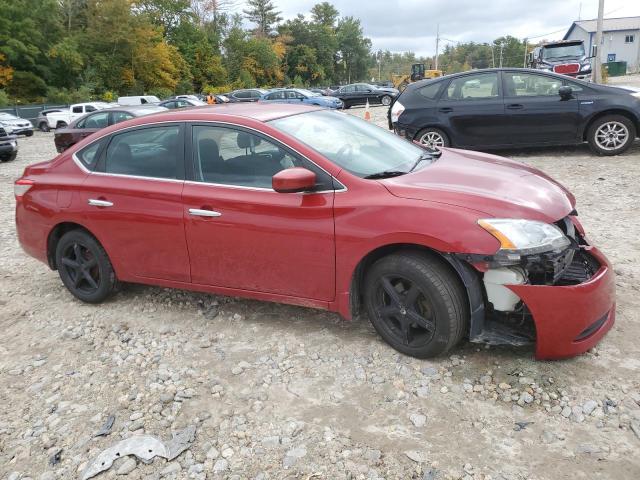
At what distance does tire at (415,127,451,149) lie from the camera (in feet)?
30.4

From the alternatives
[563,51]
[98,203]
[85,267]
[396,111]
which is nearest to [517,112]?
[396,111]

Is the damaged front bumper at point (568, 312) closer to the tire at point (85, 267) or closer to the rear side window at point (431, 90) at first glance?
the tire at point (85, 267)

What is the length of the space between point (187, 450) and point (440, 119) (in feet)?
25.4

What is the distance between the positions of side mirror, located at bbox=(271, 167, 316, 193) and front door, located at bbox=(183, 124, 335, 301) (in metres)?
0.14

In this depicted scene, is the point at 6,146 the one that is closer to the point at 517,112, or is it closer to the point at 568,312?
the point at 517,112

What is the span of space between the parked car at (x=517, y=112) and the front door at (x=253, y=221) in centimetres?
622

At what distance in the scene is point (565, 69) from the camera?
19609mm

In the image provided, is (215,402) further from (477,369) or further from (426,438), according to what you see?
(477,369)

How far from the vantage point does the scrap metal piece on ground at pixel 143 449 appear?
2596mm

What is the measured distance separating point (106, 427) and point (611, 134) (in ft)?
29.0

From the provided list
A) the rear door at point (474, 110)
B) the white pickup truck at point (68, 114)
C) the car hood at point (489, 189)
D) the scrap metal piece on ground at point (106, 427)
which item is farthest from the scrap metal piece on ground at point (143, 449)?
the white pickup truck at point (68, 114)

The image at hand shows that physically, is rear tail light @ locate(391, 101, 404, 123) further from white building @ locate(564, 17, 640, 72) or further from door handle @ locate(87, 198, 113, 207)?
white building @ locate(564, 17, 640, 72)

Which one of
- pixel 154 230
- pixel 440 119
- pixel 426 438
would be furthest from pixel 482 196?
pixel 440 119

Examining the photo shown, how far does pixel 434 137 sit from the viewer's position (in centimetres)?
932
